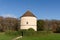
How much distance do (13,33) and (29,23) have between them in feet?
62.6

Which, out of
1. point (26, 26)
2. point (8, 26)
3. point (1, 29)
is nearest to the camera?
point (26, 26)

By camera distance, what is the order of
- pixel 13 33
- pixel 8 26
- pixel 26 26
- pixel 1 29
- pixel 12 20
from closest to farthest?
1. pixel 13 33
2. pixel 26 26
3. pixel 1 29
4. pixel 8 26
5. pixel 12 20

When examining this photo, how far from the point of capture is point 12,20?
94938 millimetres

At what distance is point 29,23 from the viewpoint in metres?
65.8

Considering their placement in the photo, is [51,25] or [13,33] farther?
[51,25]

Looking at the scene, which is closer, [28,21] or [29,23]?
[29,23]

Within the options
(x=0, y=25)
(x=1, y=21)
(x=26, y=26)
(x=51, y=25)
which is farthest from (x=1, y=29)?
(x=51, y=25)

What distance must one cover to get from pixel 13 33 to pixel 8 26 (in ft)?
132

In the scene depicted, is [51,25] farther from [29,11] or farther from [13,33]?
[13,33]

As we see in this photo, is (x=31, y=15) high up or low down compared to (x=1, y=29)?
up

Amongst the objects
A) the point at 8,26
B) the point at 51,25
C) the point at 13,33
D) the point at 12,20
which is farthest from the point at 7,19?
the point at 13,33

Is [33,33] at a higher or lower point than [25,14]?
lower

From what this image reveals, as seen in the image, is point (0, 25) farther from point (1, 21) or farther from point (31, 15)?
point (31, 15)

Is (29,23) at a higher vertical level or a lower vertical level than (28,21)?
lower
